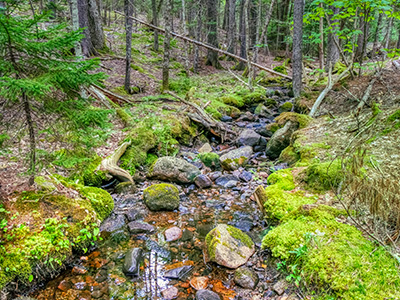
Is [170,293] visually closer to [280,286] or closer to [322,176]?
[280,286]

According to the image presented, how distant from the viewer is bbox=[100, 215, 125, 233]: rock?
4.76 metres

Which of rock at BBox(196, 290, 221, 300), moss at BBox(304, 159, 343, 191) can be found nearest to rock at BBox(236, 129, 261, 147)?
moss at BBox(304, 159, 343, 191)

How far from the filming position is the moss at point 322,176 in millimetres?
4633

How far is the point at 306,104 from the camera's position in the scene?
35.2ft

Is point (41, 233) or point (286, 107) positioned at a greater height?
point (41, 233)

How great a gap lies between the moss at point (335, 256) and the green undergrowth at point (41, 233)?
2981mm

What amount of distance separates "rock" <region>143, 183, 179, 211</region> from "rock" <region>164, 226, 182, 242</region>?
73cm

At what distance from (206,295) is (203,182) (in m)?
3.57

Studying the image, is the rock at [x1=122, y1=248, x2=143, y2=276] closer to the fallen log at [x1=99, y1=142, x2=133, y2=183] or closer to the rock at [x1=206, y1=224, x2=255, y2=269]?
the rock at [x1=206, y1=224, x2=255, y2=269]

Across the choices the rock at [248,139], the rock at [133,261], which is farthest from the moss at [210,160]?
the rock at [133,261]

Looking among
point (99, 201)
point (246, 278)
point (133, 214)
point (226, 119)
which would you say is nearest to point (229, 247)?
point (246, 278)

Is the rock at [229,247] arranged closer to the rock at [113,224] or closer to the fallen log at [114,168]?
the rock at [113,224]

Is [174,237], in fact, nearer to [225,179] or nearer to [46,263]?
[46,263]

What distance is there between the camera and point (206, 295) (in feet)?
11.0
